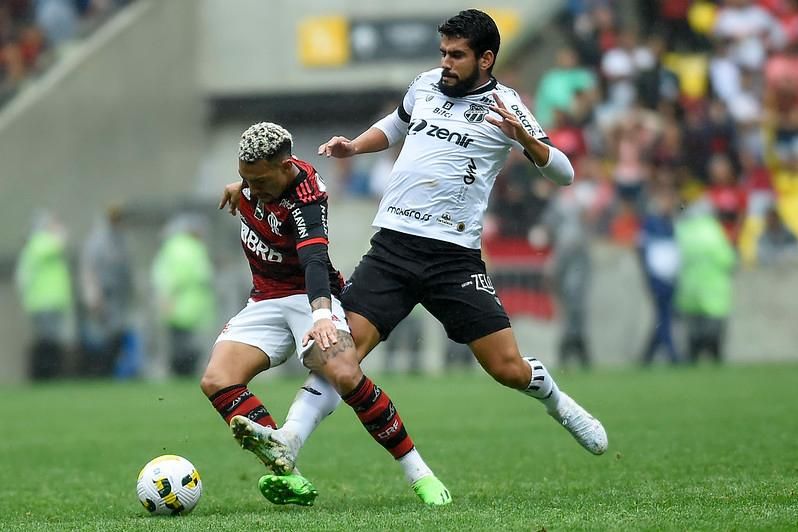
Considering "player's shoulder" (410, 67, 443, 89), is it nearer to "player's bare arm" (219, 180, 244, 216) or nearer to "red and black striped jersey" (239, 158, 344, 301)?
"red and black striped jersey" (239, 158, 344, 301)

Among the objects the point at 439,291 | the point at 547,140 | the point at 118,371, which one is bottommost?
the point at 118,371

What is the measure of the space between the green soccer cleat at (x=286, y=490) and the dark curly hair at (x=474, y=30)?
7.77 ft

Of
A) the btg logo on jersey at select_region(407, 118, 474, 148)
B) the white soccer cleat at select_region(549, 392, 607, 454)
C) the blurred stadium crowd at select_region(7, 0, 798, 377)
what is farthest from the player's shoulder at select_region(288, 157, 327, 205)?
the blurred stadium crowd at select_region(7, 0, 798, 377)

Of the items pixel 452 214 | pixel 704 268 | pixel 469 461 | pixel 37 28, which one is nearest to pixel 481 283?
pixel 452 214

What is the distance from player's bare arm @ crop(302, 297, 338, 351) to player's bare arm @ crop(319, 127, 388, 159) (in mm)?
973

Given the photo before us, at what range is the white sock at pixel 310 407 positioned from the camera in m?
7.45

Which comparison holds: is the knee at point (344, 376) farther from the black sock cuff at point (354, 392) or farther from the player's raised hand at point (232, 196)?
the player's raised hand at point (232, 196)

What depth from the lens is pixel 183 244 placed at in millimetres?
19406

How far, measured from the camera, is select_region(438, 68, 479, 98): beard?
25.6 feet

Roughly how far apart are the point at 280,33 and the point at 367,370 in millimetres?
8289

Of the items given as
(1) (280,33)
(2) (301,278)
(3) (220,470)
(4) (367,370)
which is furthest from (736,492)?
(1) (280,33)

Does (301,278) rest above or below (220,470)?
above

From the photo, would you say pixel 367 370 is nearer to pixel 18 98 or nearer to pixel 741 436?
pixel 18 98

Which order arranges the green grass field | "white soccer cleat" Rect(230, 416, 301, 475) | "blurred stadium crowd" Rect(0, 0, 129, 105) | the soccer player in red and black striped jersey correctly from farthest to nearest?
"blurred stadium crowd" Rect(0, 0, 129, 105)
the soccer player in red and black striped jersey
"white soccer cleat" Rect(230, 416, 301, 475)
the green grass field
